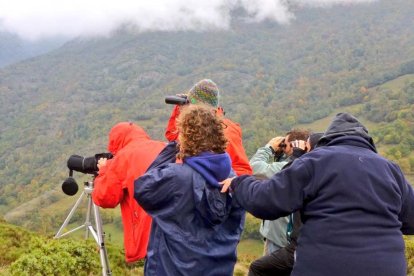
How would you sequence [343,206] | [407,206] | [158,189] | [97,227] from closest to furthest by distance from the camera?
[343,206]
[407,206]
[158,189]
[97,227]

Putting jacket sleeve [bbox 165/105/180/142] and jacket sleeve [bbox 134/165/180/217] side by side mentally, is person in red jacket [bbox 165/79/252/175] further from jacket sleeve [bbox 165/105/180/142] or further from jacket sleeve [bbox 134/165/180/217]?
jacket sleeve [bbox 134/165/180/217]

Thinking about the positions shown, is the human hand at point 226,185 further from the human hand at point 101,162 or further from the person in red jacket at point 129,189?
the human hand at point 101,162

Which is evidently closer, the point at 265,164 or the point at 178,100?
the point at 178,100

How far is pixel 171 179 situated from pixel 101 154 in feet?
3.55

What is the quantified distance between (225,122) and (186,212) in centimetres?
94

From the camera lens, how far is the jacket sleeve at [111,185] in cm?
287

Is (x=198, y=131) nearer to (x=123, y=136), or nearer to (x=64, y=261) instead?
(x=123, y=136)

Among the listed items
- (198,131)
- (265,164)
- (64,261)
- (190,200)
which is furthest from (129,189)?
(64,261)

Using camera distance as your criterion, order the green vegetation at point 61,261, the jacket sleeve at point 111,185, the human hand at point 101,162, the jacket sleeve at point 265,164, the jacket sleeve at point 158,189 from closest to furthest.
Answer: the jacket sleeve at point 158,189, the jacket sleeve at point 111,185, the human hand at point 101,162, the jacket sleeve at point 265,164, the green vegetation at point 61,261

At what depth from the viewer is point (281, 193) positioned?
2.08 metres

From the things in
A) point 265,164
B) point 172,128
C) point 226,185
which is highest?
point 172,128

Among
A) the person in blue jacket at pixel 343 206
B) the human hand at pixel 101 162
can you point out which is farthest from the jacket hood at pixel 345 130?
the human hand at pixel 101 162

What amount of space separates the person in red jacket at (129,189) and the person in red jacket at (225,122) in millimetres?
257

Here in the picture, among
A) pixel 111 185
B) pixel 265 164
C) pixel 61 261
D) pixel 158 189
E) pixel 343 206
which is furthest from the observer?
pixel 61 261
